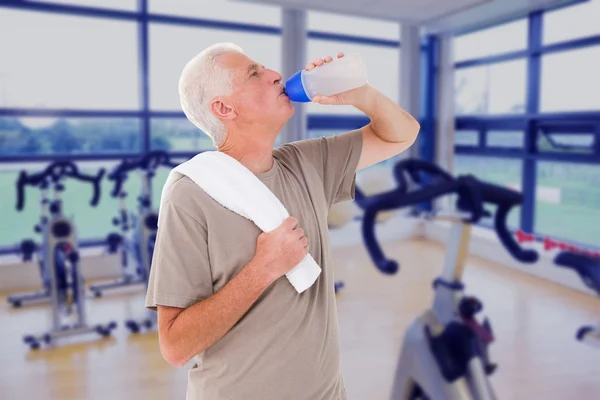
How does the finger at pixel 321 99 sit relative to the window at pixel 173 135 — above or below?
below

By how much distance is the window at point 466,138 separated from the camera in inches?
217

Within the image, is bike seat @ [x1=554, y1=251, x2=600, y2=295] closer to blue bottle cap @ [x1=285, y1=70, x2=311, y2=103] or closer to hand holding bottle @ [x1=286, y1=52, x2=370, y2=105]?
hand holding bottle @ [x1=286, y1=52, x2=370, y2=105]

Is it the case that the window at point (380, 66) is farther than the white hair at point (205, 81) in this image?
Yes

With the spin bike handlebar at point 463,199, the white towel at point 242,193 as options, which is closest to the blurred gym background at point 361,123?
the spin bike handlebar at point 463,199

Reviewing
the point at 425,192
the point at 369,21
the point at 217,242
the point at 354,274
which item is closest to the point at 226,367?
the point at 217,242

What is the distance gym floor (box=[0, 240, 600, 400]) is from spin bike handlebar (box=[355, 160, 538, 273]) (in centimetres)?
122

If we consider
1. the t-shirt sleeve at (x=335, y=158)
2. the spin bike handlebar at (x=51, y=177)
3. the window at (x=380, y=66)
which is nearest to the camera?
the t-shirt sleeve at (x=335, y=158)

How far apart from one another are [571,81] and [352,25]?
7.11 feet

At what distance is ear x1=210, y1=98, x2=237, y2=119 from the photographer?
3.22ft


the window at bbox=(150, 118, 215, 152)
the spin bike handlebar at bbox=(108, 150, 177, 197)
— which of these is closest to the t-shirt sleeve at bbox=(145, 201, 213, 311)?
the spin bike handlebar at bbox=(108, 150, 177, 197)

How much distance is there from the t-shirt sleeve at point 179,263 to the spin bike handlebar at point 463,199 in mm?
621

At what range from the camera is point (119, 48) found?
4555 mm

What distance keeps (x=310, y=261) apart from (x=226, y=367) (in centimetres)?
24

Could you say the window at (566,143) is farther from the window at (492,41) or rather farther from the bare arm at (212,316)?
the bare arm at (212,316)
